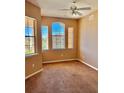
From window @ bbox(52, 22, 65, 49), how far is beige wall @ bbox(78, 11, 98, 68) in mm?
1132

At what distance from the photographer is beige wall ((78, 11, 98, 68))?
559 cm

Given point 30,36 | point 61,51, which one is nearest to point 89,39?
point 61,51

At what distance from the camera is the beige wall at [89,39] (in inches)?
220

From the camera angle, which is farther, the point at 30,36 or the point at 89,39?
the point at 89,39

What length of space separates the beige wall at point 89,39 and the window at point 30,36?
2764mm

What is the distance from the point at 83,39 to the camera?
23.7 ft

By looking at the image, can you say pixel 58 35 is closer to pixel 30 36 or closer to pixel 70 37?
pixel 70 37

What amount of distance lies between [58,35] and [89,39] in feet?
6.71

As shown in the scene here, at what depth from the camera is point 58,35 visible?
24.6 ft

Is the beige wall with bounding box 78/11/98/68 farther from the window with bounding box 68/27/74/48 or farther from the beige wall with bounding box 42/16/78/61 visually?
the window with bounding box 68/27/74/48

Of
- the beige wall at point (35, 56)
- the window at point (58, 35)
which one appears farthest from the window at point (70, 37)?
the beige wall at point (35, 56)
